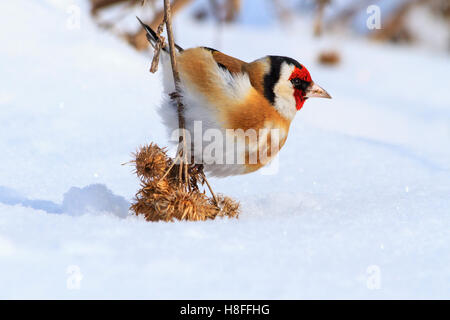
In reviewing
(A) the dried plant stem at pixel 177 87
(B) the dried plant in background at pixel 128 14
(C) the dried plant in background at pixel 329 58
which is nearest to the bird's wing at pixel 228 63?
(A) the dried plant stem at pixel 177 87

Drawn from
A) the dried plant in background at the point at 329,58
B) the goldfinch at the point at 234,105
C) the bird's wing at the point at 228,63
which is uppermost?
the dried plant in background at the point at 329,58

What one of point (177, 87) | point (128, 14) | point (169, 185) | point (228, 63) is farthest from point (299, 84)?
point (128, 14)

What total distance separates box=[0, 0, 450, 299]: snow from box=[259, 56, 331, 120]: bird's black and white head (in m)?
0.33

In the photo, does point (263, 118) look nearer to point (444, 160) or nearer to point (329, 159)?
point (329, 159)

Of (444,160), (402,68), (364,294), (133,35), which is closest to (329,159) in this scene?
(444,160)

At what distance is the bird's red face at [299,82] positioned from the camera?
1.75 m

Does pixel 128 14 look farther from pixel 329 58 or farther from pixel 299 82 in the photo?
pixel 329 58

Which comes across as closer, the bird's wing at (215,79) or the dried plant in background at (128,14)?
the bird's wing at (215,79)

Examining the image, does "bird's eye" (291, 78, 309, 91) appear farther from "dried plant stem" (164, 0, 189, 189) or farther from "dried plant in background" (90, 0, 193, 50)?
"dried plant in background" (90, 0, 193, 50)

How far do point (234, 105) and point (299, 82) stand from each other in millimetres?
240

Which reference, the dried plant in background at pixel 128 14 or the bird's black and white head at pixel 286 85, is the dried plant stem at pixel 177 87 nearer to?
the bird's black and white head at pixel 286 85

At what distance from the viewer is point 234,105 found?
164cm

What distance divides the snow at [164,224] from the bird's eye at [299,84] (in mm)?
372

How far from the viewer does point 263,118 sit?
1676 mm
